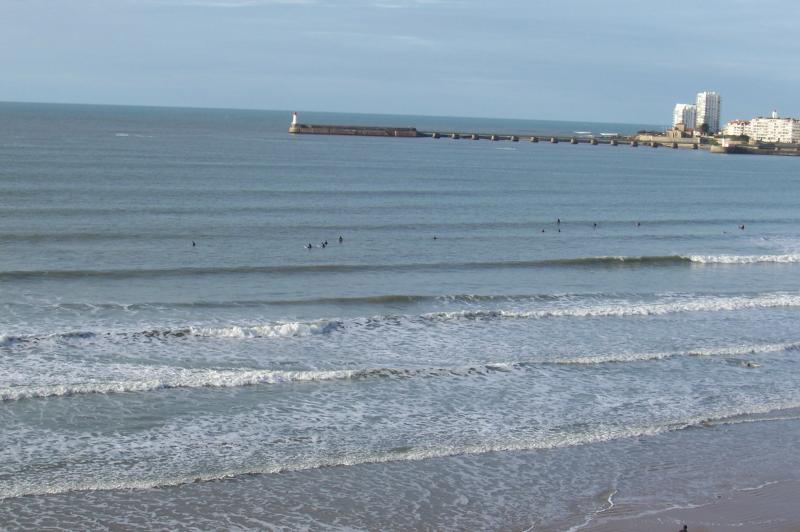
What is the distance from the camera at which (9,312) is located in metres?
24.2

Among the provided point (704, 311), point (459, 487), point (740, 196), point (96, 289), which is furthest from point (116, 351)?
point (740, 196)

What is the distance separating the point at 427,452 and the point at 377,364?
5310 millimetres

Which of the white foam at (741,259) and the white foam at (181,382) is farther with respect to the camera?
the white foam at (741,259)

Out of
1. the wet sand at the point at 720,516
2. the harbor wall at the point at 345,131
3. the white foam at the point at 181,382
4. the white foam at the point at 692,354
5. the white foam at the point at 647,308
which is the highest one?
the harbor wall at the point at 345,131

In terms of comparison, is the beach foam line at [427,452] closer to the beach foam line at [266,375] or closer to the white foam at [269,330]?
the beach foam line at [266,375]

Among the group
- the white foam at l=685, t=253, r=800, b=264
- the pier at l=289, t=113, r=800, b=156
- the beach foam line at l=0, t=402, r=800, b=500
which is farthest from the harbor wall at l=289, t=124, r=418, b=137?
the beach foam line at l=0, t=402, r=800, b=500

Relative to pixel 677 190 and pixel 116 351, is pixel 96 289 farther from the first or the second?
pixel 677 190

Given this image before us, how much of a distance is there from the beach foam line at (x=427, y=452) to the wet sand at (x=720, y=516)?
2.81 m

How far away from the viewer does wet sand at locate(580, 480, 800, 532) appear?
13.4m

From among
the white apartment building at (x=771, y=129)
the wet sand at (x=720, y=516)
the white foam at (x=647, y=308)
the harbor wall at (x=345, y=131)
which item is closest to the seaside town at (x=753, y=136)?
the white apartment building at (x=771, y=129)

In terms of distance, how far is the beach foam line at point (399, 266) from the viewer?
2920 cm

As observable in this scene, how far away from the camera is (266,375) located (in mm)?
19734

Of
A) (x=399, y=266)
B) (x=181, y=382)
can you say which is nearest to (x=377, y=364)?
(x=181, y=382)

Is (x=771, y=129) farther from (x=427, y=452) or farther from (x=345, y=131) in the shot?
(x=427, y=452)
